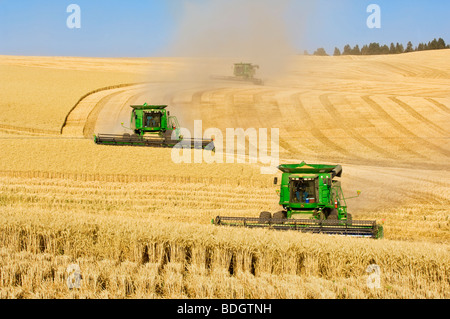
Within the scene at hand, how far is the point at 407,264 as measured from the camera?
11.1m

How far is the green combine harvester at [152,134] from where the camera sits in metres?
29.7

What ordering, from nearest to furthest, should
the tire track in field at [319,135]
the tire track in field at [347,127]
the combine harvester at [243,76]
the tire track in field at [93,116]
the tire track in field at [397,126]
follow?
the tire track in field at [397,126] < the tire track in field at [319,135] < the tire track in field at [347,127] < the tire track in field at [93,116] < the combine harvester at [243,76]

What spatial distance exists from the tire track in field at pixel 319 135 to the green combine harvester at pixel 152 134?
924cm

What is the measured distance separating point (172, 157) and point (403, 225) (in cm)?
1266

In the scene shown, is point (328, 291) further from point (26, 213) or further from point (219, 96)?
point (219, 96)

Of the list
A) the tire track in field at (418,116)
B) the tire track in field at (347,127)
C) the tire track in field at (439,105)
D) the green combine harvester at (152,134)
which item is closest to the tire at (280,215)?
the green combine harvester at (152,134)

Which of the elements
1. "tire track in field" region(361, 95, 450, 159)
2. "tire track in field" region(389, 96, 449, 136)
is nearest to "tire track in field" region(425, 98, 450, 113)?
"tire track in field" region(389, 96, 449, 136)

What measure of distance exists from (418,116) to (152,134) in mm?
21418

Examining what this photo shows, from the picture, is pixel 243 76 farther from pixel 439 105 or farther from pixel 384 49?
pixel 384 49

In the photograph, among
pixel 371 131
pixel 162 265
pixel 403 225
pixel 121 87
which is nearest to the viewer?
pixel 162 265

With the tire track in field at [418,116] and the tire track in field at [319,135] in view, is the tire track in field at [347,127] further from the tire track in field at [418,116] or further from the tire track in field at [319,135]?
the tire track in field at [418,116]

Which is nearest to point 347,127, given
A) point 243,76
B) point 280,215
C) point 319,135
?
point 319,135

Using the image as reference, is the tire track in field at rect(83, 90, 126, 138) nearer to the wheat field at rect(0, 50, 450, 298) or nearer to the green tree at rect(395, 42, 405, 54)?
the wheat field at rect(0, 50, 450, 298)
